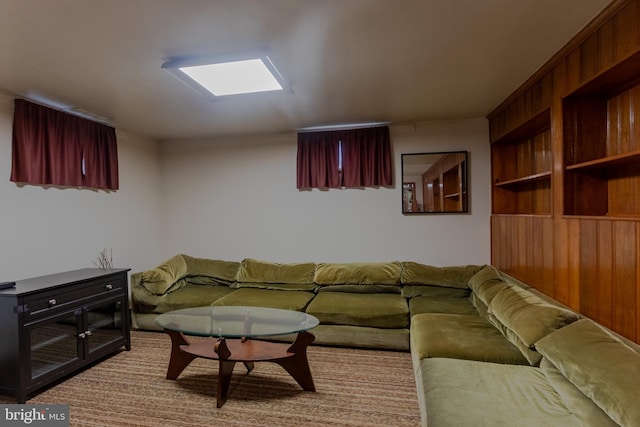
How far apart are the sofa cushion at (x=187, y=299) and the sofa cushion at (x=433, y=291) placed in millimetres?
2074

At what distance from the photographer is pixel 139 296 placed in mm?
3668

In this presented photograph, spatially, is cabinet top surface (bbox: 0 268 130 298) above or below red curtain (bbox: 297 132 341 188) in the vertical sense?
below

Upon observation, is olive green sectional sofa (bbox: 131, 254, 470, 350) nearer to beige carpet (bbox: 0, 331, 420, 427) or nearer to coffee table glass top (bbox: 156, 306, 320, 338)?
beige carpet (bbox: 0, 331, 420, 427)

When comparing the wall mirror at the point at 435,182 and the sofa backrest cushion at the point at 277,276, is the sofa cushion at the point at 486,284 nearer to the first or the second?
the wall mirror at the point at 435,182

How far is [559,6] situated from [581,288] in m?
1.62

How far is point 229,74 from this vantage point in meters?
2.41

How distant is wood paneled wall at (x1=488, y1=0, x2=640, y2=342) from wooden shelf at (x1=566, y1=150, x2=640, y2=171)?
0.21 feet

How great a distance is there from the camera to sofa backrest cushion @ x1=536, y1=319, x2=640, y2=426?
4.15 ft

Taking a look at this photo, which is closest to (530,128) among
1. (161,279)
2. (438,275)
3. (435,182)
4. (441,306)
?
(435,182)

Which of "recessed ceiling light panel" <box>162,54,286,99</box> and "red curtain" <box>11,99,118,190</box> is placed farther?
"red curtain" <box>11,99,118,190</box>

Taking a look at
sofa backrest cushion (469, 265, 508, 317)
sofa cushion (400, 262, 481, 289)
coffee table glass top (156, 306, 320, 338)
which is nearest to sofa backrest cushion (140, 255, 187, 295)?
coffee table glass top (156, 306, 320, 338)

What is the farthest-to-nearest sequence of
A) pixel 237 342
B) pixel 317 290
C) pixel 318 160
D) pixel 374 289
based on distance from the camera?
pixel 318 160 → pixel 317 290 → pixel 374 289 → pixel 237 342

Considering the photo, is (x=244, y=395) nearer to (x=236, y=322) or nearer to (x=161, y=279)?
(x=236, y=322)

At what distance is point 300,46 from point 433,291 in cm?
277
